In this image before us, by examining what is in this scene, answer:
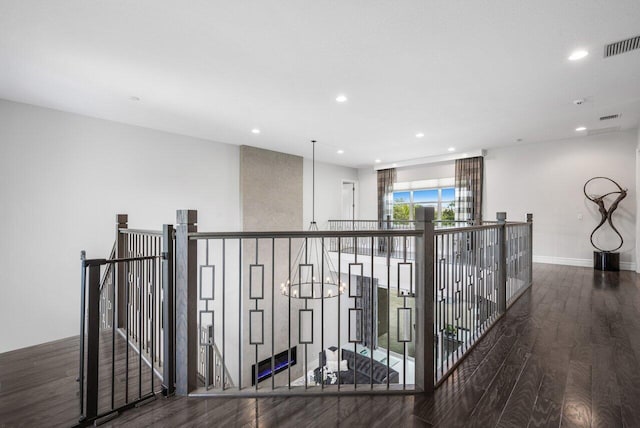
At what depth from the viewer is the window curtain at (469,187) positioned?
24.3 ft

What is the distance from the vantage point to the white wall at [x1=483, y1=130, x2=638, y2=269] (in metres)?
5.73

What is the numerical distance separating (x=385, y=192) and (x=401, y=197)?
54 centimetres

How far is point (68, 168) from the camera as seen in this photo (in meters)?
4.41

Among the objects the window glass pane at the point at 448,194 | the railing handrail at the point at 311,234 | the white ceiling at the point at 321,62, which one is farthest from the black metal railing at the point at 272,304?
the window glass pane at the point at 448,194

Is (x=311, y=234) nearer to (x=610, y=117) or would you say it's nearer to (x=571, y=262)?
(x=610, y=117)

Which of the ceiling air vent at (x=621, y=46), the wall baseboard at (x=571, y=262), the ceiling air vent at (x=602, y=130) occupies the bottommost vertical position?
the wall baseboard at (x=571, y=262)

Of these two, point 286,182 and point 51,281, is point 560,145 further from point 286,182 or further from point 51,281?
A: point 51,281

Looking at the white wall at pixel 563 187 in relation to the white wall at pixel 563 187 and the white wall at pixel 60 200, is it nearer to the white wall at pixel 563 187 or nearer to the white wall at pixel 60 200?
the white wall at pixel 563 187

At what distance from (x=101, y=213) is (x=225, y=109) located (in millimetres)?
2710

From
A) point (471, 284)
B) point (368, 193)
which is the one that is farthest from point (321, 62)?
point (368, 193)

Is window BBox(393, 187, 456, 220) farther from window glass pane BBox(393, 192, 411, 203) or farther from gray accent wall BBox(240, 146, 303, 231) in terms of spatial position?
gray accent wall BBox(240, 146, 303, 231)

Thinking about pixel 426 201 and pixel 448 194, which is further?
pixel 426 201

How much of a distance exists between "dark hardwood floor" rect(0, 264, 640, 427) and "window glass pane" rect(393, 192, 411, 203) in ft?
21.2

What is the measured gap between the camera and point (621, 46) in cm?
272
